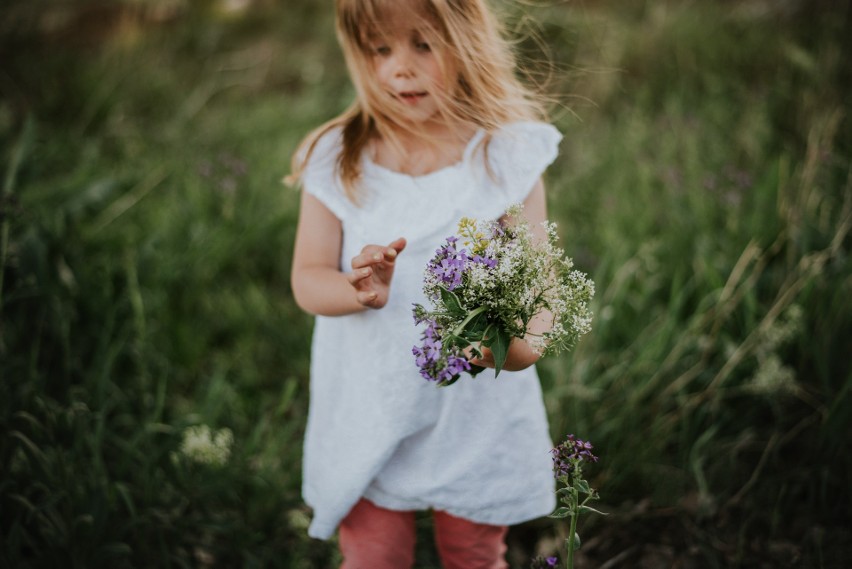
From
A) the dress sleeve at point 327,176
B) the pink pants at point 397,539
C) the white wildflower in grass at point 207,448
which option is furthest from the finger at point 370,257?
the white wildflower in grass at point 207,448

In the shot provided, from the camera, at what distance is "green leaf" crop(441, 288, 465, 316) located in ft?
3.30

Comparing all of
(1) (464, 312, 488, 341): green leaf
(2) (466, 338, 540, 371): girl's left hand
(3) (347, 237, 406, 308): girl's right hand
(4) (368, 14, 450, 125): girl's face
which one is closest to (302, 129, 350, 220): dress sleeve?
(4) (368, 14, 450, 125): girl's face

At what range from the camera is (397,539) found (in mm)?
1665

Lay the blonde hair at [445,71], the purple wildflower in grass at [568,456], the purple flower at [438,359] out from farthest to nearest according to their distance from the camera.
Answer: the blonde hair at [445,71] < the purple wildflower in grass at [568,456] < the purple flower at [438,359]

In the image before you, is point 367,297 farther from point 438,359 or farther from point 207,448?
point 207,448

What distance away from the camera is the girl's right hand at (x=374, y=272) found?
122 centimetres

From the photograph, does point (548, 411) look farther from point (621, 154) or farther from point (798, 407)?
point (621, 154)

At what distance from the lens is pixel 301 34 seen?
5.85 meters

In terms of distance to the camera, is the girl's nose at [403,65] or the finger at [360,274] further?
the girl's nose at [403,65]

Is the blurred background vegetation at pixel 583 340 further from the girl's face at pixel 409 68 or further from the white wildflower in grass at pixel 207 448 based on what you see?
the girl's face at pixel 409 68

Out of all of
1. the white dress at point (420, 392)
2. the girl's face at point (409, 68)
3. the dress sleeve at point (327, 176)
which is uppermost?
the girl's face at point (409, 68)

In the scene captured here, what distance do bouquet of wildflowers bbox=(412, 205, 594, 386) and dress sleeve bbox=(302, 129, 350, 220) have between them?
0.59m

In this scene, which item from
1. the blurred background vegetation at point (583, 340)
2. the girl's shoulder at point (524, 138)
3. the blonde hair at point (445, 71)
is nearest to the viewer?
the blonde hair at point (445, 71)

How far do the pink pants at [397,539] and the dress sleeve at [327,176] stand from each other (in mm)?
686
